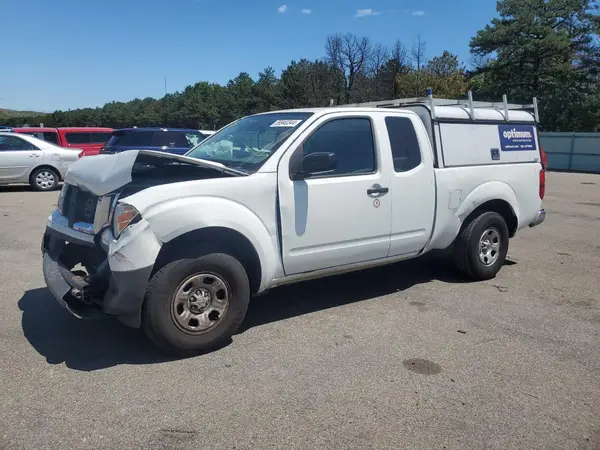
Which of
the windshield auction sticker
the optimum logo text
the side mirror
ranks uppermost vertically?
the windshield auction sticker

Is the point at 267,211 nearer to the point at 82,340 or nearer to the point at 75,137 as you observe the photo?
the point at 82,340

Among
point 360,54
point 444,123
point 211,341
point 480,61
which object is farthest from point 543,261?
point 360,54

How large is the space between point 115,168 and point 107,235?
1.69ft

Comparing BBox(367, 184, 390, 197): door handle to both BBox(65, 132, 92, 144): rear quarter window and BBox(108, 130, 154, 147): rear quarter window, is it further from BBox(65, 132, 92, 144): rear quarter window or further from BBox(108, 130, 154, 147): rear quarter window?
BBox(65, 132, 92, 144): rear quarter window

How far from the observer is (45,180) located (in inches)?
575

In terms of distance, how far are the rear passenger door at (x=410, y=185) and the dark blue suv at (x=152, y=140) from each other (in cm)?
990

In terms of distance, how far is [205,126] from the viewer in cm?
5816

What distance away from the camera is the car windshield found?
183 inches

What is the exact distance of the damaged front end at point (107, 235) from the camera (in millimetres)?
3732

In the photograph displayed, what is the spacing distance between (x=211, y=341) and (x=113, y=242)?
1.05 metres

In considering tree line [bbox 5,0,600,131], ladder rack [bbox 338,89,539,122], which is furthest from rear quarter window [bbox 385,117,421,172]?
tree line [bbox 5,0,600,131]

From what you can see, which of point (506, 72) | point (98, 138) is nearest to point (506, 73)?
point (506, 72)

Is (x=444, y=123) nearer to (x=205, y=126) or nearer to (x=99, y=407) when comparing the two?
(x=99, y=407)

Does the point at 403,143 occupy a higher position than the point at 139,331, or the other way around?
the point at 403,143
